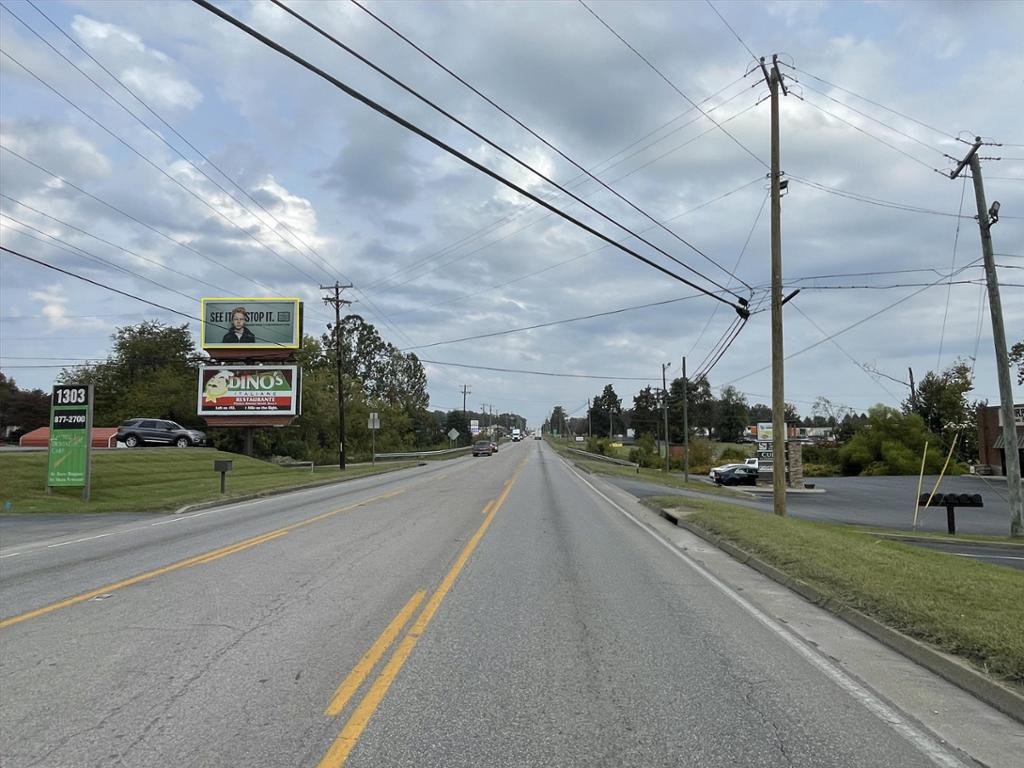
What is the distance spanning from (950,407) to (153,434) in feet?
223

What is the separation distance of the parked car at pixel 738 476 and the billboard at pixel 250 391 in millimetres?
30623

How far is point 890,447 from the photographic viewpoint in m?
60.3

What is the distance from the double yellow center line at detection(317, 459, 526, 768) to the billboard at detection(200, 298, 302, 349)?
49033 mm

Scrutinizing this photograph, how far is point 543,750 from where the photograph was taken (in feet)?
13.9

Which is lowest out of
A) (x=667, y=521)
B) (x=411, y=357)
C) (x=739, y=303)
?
(x=667, y=521)

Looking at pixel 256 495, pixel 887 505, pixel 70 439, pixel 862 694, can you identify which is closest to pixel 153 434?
pixel 256 495

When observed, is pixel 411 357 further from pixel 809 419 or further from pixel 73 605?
pixel 809 419

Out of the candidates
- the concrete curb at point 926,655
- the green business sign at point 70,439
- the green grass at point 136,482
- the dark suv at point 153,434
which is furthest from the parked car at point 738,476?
the concrete curb at point 926,655

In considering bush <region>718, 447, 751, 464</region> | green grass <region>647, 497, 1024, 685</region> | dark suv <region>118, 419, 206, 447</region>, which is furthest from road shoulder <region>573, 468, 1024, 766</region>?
bush <region>718, 447, 751, 464</region>

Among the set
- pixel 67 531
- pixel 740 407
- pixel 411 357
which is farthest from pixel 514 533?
pixel 740 407

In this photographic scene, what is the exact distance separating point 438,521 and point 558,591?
25.7ft

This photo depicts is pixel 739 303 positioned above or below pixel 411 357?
below

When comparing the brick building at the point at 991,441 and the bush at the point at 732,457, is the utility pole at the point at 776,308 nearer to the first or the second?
the brick building at the point at 991,441

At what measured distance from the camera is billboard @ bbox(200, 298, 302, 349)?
55.1 metres
